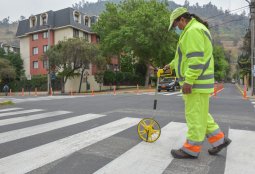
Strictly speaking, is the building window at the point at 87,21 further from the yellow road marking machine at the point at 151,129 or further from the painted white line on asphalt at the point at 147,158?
the painted white line on asphalt at the point at 147,158

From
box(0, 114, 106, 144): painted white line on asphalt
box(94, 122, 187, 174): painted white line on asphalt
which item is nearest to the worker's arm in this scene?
box(94, 122, 187, 174): painted white line on asphalt

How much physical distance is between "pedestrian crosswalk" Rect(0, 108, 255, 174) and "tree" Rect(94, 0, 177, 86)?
97.8 ft

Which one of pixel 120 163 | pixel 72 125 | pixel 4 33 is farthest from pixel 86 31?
pixel 4 33

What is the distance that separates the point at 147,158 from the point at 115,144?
889mm

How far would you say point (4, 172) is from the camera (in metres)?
3.27

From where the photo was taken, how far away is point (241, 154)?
4004mm

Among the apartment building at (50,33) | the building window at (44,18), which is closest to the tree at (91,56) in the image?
the apartment building at (50,33)

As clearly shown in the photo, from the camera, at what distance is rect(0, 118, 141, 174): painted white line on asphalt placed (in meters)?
3.49

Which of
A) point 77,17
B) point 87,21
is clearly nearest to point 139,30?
point 77,17

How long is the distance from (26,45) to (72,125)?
44.8 m

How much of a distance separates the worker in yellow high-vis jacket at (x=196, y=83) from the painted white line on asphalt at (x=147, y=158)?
276 millimetres

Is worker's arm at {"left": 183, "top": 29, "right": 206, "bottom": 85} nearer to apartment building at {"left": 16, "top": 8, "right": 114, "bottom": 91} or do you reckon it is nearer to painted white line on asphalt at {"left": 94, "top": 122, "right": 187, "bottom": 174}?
painted white line on asphalt at {"left": 94, "top": 122, "right": 187, "bottom": 174}

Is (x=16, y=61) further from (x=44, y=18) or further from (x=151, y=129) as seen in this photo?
(x=151, y=129)

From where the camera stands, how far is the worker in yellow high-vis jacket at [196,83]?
3.65 metres
